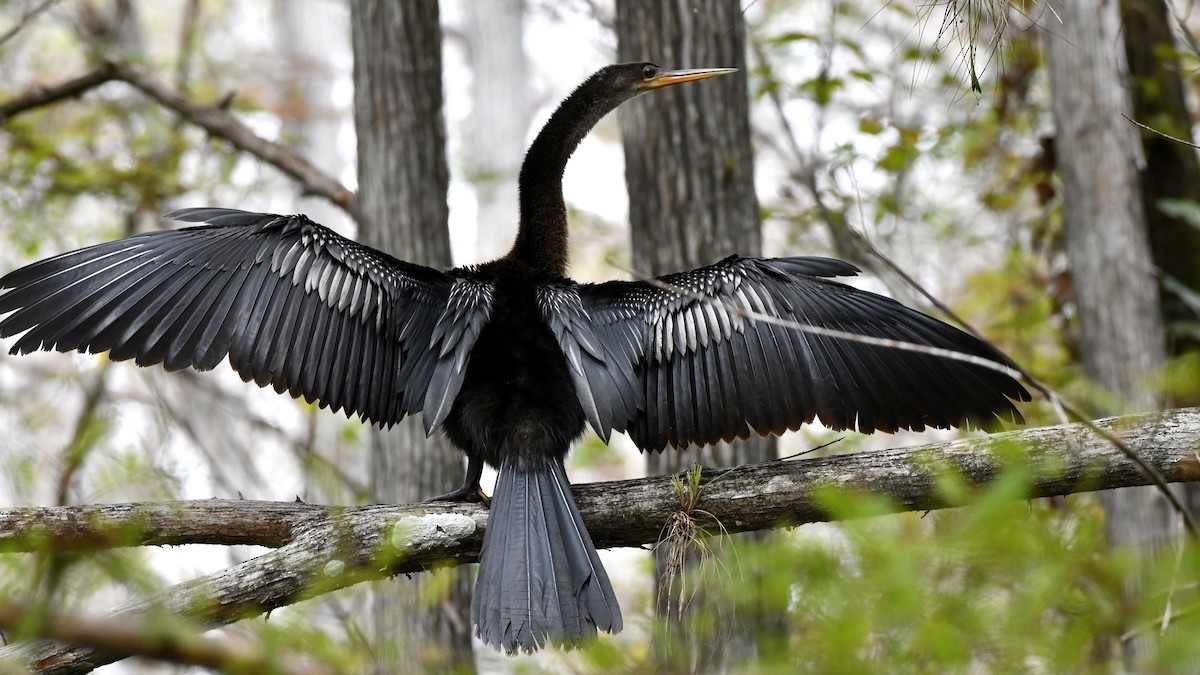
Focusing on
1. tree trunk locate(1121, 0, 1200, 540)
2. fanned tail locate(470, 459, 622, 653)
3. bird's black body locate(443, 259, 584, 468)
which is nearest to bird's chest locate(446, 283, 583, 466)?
bird's black body locate(443, 259, 584, 468)

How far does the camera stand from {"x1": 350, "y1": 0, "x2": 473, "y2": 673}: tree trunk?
197 inches

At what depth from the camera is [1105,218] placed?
16.7 ft

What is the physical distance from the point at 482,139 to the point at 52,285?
13.6 metres

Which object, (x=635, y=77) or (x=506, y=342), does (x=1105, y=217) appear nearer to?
(x=635, y=77)

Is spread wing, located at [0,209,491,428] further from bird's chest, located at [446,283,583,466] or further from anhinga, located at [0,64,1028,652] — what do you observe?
bird's chest, located at [446,283,583,466]

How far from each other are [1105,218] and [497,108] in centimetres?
1243

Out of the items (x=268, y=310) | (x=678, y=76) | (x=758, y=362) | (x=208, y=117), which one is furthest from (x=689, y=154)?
(x=208, y=117)

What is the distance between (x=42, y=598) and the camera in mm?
993

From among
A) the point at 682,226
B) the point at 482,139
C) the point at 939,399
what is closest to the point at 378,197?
the point at 682,226

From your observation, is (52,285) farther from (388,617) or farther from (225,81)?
(225,81)

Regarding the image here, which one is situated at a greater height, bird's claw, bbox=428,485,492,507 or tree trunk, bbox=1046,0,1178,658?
tree trunk, bbox=1046,0,1178,658

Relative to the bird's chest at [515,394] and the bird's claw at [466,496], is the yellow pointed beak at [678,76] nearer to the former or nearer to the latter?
the bird's chest at [515,394]

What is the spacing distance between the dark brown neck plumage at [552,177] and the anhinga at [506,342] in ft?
1.78

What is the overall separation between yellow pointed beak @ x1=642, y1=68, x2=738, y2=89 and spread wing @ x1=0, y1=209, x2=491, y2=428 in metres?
1.36
